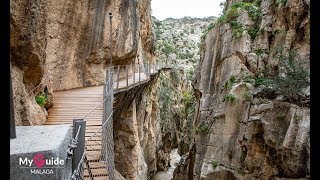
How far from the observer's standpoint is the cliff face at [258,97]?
10.3m

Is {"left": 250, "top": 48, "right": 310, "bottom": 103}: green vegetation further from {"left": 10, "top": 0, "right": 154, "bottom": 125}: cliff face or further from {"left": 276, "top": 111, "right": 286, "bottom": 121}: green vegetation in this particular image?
{"left": 10, "top": 0, "right": 154, "bottom": 125}: cliff face

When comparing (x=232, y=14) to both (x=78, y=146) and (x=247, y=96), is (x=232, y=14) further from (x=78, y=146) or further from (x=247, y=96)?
(x=78, y=146)

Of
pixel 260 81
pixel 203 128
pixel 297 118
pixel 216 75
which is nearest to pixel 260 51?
pixel 260 81

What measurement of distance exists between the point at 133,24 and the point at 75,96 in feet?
31.3

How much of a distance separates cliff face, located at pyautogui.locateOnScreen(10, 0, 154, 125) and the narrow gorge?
33 millimetres

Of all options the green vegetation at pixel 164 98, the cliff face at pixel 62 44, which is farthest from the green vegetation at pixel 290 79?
the green vegetation at pixel 164 98

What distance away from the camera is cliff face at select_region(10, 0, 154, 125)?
7.09 metres

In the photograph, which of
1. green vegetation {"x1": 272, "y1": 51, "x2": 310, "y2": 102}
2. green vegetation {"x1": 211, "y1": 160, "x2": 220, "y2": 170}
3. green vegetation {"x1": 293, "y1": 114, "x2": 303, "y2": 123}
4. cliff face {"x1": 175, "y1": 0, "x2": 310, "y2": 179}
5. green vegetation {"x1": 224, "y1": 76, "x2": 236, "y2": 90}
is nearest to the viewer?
green vegetation {"x1": 293, "y1": 114, "x2": 303, "y2": 123}

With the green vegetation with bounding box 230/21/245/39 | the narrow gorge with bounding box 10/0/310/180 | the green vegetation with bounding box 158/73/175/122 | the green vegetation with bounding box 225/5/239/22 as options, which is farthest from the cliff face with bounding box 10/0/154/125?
the green vegetation with bounding box 158/73/175/122

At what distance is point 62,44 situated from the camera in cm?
1459

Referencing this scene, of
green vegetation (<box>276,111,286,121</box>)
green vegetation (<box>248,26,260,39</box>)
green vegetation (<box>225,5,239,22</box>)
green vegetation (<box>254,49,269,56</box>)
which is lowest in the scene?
green vegetation (<box>276,111,286,121</box>)

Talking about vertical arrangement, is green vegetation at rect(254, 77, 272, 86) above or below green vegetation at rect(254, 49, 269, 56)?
below
